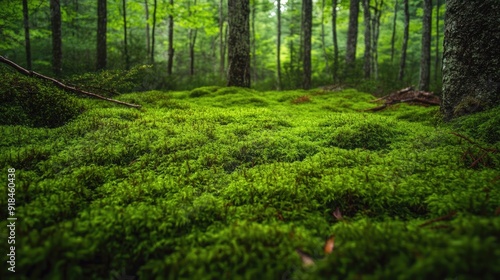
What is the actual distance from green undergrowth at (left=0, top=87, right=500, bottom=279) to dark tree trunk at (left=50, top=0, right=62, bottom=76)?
345 inches

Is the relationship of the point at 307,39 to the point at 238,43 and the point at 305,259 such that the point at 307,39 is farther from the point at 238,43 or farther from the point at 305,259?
the point at 305,259

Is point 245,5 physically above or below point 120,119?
above

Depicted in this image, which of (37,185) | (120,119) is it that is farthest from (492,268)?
(120,119)

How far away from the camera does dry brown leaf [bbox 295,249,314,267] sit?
136cm

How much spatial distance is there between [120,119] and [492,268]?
166 inches

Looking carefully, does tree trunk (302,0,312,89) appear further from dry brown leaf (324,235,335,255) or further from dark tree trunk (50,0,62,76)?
dry brown leaf (324,235,335,255)

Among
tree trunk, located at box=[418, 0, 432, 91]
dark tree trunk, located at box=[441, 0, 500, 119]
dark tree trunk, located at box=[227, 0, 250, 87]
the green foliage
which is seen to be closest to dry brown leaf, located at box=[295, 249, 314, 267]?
dark tree trunk, located at box=[441, 0, 500, 119]

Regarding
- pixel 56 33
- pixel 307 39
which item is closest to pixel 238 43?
pixel 307 39

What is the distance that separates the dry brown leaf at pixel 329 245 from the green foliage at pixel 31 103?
158 inches

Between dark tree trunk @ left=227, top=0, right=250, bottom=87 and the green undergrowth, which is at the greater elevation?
dark tree trunk @ left=227, top=0, right=250, bottom=87

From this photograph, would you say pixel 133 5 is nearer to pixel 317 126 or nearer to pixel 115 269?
pixel 317 126

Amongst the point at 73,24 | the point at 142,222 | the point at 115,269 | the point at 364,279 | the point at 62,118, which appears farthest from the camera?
the point at 73,24

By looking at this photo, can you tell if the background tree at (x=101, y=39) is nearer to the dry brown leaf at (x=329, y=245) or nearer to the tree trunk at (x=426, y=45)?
the dry brown leaf at (x=329, y=245)

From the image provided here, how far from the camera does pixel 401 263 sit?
3.63 ft
